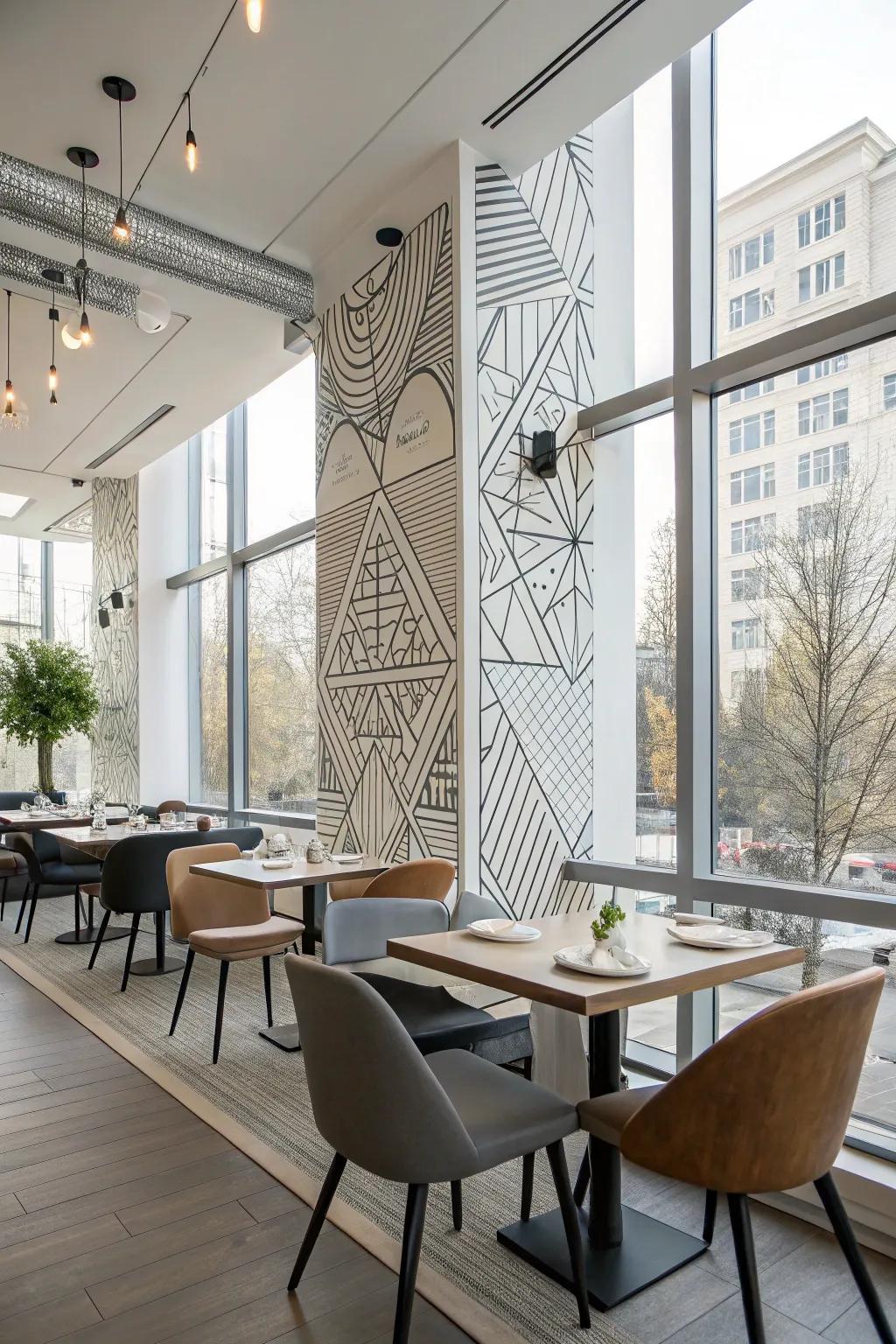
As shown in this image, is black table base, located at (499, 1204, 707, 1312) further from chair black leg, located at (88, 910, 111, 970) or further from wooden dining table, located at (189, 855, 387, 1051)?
chair black leg, located at (88, 910, 111, 970)

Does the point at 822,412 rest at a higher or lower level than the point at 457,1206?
higher

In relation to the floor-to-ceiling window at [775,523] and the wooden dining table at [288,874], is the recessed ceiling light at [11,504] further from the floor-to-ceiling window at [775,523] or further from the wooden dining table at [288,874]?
the floor-to-ceiling window at [775,523]

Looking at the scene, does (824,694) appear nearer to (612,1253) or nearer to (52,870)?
(612,1253)

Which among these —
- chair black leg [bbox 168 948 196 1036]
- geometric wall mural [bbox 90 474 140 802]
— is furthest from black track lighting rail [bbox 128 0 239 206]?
geometric wall mural [bbox 90 474 140 802]

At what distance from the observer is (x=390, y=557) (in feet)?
15.1

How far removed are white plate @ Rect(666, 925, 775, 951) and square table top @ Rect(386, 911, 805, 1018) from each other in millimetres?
18

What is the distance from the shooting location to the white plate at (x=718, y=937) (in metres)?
2.49

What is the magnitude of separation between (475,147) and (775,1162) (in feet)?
13.6

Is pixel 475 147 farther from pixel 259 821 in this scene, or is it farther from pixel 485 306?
pixel 259 821

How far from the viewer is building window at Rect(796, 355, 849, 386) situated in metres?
3.19

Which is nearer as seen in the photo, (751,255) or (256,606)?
(751,255)

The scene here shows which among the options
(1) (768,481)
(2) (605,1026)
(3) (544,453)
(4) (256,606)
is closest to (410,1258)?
(2) (605,1026)

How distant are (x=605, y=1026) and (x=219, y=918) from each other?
2.52 m

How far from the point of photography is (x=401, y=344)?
4531 millimetres
